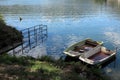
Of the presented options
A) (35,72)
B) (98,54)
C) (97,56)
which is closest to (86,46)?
(98,54)

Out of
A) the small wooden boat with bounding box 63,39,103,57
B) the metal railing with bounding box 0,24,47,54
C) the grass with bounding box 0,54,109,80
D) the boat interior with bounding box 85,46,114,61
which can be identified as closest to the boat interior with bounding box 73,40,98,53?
the small wooden boat with bounding box 63,39,103,57

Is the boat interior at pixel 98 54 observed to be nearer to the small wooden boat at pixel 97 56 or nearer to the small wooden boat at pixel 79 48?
the small wooden boat at pixel 97 56

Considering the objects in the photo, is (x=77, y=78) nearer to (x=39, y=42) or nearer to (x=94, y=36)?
(x=39, y=42)

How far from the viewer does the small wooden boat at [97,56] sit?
80.2ft

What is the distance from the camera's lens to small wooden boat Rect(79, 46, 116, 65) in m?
24.5

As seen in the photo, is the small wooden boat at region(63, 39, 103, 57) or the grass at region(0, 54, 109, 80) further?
the small wooden boat at region(63, 39, 103, 57)

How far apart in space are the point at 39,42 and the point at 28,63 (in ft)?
54.7

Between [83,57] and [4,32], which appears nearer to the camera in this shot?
[83,57]

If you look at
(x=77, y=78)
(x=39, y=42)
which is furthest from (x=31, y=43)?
(x=77, y=78)

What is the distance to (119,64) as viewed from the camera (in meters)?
25.6

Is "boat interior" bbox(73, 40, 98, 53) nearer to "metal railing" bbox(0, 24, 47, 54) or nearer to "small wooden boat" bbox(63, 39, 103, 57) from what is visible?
"small wooden boat" bbox(63, 39, 103, 57)

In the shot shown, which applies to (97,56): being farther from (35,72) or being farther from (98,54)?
(35,72)

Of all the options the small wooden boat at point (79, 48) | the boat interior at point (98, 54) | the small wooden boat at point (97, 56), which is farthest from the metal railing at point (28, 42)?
the boat interior at point (98, 54)

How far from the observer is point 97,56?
27.2 meters
